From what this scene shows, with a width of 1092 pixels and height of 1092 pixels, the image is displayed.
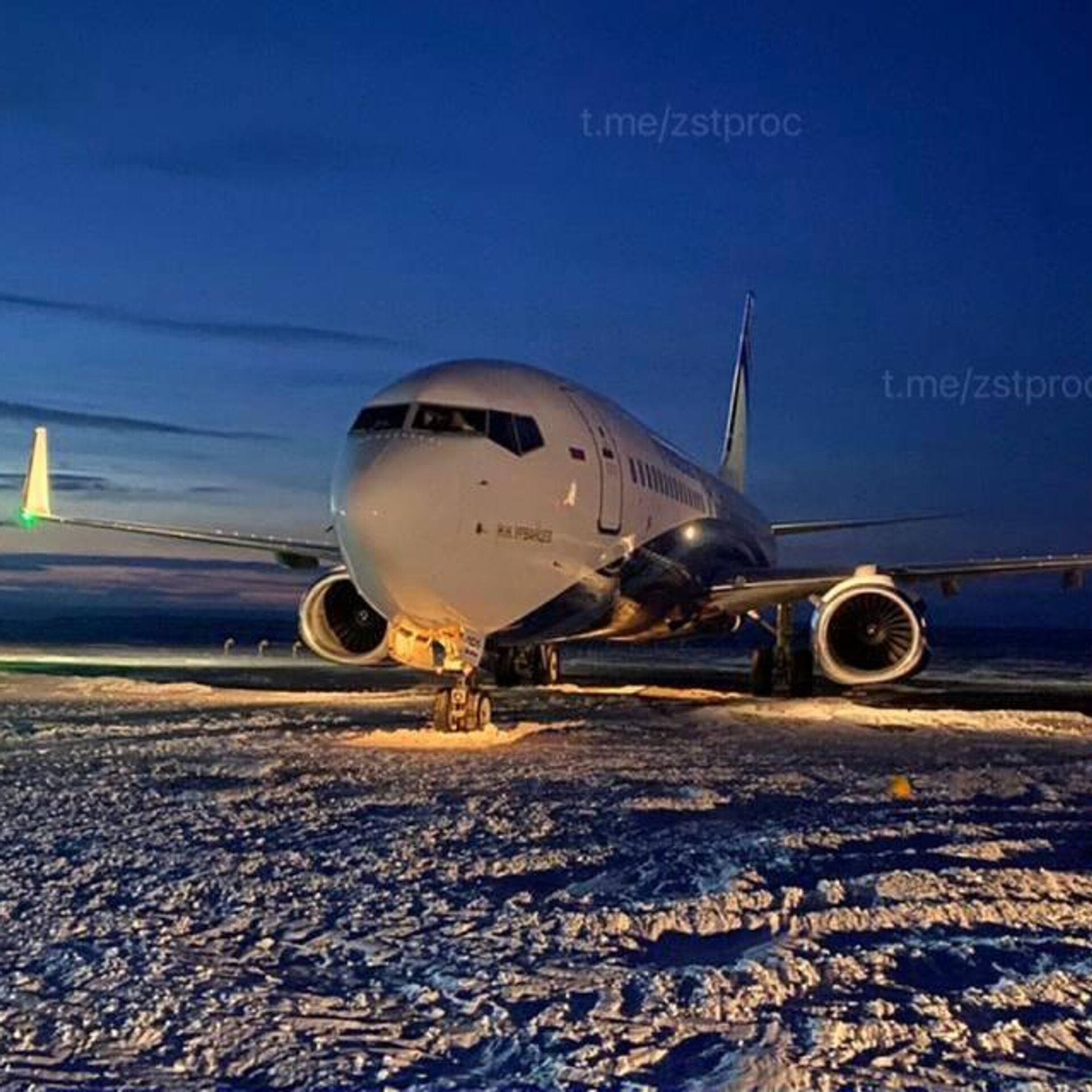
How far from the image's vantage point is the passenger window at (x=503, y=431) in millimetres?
11867

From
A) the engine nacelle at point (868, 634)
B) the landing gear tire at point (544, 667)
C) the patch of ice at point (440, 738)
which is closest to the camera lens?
the patch of ice at point (440, 738)

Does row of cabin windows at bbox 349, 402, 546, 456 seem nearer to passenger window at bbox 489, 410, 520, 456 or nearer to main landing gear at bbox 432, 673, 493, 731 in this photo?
passenger window at bbox 489, 410, 520, 456

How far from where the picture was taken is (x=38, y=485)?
1819 centimetres

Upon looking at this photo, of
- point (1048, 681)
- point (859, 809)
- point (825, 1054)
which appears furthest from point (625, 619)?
point (1048, 681)

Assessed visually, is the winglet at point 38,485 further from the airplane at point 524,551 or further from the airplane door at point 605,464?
the airplane door at point 605,464

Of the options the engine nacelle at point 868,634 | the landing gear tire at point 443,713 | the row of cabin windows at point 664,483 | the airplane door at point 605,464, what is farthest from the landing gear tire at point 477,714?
the engine nacelle at point 868,634

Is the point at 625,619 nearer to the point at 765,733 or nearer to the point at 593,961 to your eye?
the point at 765,733

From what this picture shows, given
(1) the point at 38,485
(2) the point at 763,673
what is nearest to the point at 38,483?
(1) the point at 38,485

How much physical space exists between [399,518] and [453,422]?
1242mm

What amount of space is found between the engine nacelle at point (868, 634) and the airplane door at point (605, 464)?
3586 millimetres

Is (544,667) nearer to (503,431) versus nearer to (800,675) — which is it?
(800,675)

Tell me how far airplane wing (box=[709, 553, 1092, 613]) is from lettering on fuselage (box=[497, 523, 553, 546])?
5.78 meters

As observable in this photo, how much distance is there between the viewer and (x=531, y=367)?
13711 mm

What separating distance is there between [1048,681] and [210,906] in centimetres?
2404
